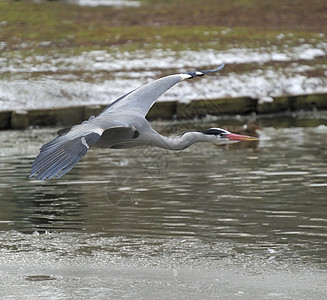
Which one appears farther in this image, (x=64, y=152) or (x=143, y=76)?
(x=143, y=76)

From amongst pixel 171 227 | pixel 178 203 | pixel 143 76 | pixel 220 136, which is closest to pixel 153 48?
pixel 143 76

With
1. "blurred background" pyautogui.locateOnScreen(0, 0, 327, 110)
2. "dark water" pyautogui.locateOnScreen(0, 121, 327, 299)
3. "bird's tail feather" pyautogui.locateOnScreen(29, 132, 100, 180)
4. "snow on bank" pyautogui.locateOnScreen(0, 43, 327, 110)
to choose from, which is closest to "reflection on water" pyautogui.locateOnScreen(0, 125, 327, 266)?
"dark water" pyautogui.locateOnScreen(0, 121, 327, 299)

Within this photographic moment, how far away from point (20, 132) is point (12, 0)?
975cm

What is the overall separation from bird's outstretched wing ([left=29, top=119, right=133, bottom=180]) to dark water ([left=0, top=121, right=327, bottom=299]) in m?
0.82

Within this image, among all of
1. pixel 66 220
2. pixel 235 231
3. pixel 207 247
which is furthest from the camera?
pixel 66 220

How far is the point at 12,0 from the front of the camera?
26.3 meters

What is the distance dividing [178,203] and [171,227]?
1.25 m

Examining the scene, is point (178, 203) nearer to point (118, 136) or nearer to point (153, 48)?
point (118, 136)

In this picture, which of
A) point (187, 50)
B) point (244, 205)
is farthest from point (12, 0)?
point (244, 205)

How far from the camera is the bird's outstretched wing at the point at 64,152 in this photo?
765 cm

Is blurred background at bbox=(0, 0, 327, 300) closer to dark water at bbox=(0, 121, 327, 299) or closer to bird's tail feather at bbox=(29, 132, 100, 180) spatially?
dark water at bbox=(0, 121, 327, 299)

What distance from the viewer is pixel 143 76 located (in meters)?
20.6

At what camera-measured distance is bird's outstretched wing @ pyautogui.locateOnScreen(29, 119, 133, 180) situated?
7652 millimetres

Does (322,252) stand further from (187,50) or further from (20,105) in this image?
(187,50)
